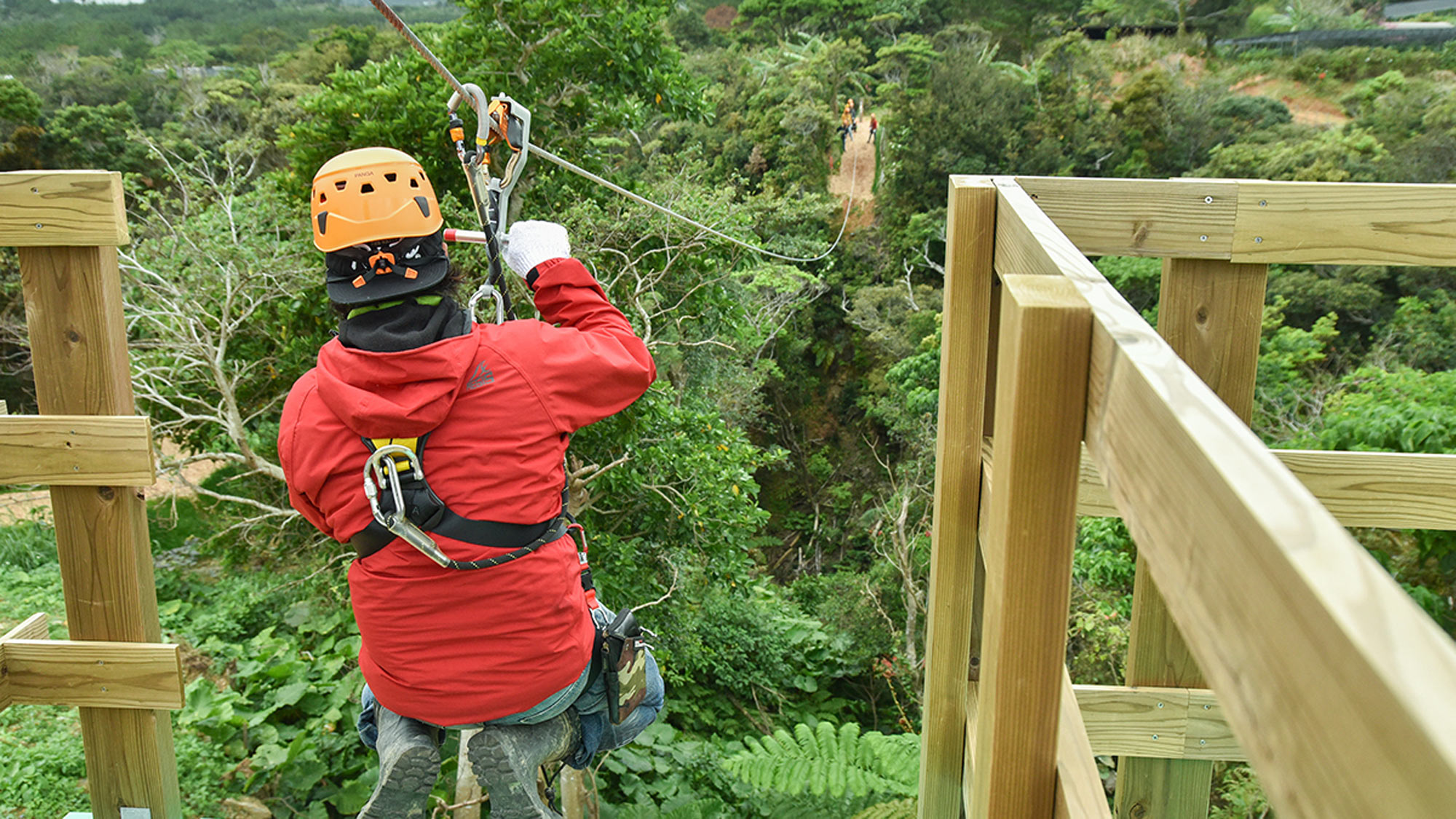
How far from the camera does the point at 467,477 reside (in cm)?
182

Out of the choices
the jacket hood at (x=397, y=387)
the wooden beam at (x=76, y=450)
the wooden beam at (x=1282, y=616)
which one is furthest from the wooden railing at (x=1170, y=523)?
the wooden beam at (x=76, y=450)

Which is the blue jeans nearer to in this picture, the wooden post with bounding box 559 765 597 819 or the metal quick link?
the metal quick link

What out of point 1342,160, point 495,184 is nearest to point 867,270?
point 1342,160

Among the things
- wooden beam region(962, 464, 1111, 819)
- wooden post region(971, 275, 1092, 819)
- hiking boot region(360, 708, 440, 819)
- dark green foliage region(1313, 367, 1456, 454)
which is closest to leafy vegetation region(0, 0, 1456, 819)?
dark green foliage region(1313, 367, 1456, 454)

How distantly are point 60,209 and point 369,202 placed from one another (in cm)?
88

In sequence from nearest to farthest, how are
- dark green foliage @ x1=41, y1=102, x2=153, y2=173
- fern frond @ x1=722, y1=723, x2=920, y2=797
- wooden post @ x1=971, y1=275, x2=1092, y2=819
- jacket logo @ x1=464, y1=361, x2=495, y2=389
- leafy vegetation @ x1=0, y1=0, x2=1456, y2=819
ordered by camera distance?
wooden post @ x1=971, y1=275, x2=1092, y2=819, jacket logo @ x1=464, y1=361, x2=495, y2=389, fern frond @ x1=722, y1=723, x2=920, y2=797, leafy vegetation @ x1=0, y1=0, x2=1456, y2=819, dark green foliage @ x1=41, y1=102, x2=153, y2=173

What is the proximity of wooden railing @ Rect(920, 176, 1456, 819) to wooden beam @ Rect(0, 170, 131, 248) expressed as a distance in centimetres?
183

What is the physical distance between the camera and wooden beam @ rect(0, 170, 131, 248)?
2.17m

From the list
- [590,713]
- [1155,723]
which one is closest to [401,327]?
[590,713]

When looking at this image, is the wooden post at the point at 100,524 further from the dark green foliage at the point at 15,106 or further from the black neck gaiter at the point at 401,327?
the dark green foliage at the point at 15,106

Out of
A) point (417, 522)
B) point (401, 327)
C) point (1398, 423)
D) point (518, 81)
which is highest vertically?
point (518, 81)

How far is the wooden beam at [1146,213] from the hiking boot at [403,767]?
5.29 ft

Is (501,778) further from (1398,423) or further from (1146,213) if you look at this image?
(1398,423)

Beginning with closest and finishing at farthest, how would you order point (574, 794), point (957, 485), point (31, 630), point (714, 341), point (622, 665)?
point (957, 485) < point (622, 665) < point (31, 630) < point (574, 794) < point (714, 341)
